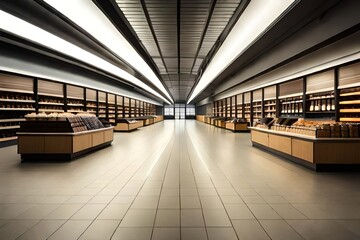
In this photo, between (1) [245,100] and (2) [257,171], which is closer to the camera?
(2) [257,171]

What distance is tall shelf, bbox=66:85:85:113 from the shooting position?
11.4m

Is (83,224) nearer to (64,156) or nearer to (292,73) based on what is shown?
(64,156)

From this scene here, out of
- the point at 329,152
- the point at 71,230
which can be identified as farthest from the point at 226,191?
the point at 329,152

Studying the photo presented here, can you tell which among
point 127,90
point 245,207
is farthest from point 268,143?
point 127,90

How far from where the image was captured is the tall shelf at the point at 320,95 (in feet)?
23.5

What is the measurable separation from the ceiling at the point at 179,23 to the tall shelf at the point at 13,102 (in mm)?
5105

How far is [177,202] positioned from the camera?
3.04 meters

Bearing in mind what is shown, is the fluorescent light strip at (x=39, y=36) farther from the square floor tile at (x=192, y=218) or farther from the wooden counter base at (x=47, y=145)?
the square floor tile at (x=192, y=218)

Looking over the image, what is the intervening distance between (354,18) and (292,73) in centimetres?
454

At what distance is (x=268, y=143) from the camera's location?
692 cm

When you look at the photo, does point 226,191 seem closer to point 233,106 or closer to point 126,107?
point 233,106

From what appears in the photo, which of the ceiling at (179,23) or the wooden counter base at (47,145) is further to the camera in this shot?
the wooden counter base at (47,145)

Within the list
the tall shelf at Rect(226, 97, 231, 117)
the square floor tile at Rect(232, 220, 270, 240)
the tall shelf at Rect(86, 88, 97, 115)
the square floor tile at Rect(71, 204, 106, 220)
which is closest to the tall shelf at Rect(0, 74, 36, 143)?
the tall shelf at Rect(86, 88, 97, 115)

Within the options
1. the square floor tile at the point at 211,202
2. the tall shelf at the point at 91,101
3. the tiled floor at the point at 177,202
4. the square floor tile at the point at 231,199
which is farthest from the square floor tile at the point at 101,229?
the tall shelf at the point at 91,101
